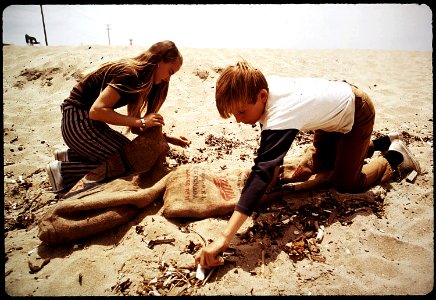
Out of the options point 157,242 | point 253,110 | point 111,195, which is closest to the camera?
point 253,110

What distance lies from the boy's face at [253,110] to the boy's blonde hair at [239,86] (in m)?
0.03

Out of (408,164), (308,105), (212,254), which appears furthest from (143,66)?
(408,164)

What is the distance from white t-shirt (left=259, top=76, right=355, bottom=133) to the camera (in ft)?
6.10

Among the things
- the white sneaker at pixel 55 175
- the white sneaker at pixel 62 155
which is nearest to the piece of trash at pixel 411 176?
the white sneaker at pixel 55 175

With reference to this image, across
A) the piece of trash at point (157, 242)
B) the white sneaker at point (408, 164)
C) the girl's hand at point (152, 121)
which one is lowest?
the piece of trash at point (157, 242)

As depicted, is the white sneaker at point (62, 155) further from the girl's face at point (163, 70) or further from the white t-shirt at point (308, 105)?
the white t-shirt at point (308, 105)

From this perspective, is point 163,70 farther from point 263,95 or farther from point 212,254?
point 212,254

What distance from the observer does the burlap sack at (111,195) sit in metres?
2.13

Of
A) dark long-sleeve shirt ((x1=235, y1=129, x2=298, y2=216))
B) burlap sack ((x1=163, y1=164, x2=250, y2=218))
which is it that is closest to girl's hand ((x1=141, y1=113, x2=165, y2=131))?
burlap sack ((x1=163, y1=164, x2=250, y2=218))

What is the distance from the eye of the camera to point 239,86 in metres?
1.88

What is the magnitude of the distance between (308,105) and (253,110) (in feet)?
1.33

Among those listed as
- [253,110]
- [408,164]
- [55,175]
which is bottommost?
[55,175]

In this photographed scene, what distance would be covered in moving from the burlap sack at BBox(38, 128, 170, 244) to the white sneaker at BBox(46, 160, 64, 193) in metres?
0.30

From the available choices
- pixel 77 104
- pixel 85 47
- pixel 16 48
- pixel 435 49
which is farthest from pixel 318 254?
pixel 16 48
